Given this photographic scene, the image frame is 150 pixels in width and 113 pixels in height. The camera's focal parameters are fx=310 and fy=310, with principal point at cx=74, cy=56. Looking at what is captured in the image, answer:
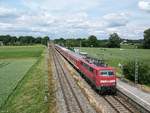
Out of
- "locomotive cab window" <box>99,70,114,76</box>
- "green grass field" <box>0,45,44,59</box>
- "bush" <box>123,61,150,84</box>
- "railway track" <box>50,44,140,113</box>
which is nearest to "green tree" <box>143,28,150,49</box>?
"green grass field" <box>0,45,44,59</box>

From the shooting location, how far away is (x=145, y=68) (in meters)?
41.4

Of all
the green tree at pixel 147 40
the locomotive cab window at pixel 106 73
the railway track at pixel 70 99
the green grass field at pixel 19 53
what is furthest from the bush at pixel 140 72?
the green tree at pixel 147 40

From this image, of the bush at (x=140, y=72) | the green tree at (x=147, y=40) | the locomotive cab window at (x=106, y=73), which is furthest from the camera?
the green tree at (x=147, y=40)

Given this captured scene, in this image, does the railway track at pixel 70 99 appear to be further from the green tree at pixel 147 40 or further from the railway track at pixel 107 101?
the green tree at pixel 147 40

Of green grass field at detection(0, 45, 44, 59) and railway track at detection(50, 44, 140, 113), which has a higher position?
railway track at detection(50, 44, 140, 113)

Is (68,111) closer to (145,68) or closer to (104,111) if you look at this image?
(104,111)

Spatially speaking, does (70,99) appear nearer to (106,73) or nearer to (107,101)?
(107,101)

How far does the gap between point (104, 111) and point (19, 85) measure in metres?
20.1

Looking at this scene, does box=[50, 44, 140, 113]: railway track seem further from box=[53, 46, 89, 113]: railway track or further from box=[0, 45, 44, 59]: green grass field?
box=[0, 45, 44, 59]: green grass field

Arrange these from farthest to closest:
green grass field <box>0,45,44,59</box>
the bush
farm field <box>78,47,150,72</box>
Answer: green grass field <box>0,45,44,59</box> → farm field <box>78,47,150,72</box> → the bush

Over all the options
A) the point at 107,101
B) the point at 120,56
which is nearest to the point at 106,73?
the point at 107,101

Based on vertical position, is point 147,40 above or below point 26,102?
above

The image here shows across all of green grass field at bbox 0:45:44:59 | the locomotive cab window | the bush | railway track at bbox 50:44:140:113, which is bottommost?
green grass field at bbox 0:45:44:59

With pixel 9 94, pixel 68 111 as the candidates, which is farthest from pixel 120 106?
pixel 9 94
